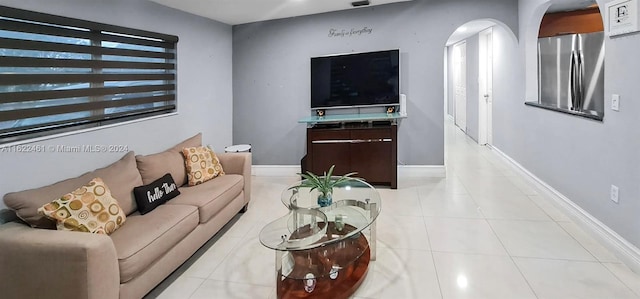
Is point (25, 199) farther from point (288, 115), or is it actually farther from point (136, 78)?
point (288, 115)

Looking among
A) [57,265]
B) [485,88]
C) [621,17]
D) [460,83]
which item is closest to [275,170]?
[57,265]

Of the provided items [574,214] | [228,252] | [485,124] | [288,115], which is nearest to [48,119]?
[228,252]

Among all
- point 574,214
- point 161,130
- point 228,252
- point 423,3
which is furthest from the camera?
point 423,3

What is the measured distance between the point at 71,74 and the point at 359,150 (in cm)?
322

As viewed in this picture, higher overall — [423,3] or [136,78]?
[423,3]

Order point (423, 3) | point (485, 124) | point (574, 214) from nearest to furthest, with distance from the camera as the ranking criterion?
point (574, 214) < point (423, 3) < point (485, 124)

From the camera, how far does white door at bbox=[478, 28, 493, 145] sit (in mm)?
6970

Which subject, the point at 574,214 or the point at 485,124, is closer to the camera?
the point at 574,214

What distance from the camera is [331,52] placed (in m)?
5.34

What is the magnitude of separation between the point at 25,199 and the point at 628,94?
413cm

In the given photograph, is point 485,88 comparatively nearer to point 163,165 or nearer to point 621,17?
point 621,17

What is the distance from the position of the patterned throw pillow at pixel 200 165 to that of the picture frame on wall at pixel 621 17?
3658 millimetres

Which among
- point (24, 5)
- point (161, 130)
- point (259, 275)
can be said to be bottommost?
point (259, 275)

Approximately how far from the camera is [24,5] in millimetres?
2568
